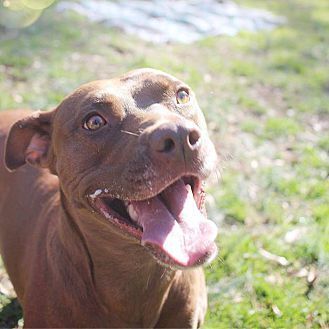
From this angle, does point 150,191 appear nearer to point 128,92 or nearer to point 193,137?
A: point 193,137

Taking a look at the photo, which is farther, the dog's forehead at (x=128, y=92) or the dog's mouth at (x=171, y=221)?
the dog's forehead at (x=128, y=92)

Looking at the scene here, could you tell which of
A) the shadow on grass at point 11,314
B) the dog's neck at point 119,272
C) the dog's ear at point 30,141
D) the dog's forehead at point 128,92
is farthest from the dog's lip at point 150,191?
the shadow on grass at point 11,314

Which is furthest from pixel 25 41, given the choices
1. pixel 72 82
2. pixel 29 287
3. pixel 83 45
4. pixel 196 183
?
pixel 196 183

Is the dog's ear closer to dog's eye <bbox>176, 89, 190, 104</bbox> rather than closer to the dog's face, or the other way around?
the dog's face

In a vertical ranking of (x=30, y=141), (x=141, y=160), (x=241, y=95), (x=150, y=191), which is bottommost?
(x=241, y=95)

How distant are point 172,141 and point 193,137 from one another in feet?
0.41

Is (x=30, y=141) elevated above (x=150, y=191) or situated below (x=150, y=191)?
below

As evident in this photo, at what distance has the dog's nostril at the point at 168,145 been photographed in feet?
8.87

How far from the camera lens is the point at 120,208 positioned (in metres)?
3.13

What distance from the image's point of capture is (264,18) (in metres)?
10.8

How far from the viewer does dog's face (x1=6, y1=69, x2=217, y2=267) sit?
2.78m

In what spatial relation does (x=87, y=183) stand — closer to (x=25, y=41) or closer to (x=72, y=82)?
(x=72, y=82)

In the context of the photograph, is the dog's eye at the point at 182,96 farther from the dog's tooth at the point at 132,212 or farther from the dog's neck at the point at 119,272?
the dog's neck at the point at 119,272

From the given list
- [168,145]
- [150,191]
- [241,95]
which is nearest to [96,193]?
[150,191]
